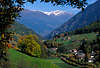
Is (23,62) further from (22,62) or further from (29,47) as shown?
(29,47)

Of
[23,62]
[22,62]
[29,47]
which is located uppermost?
[29,47]

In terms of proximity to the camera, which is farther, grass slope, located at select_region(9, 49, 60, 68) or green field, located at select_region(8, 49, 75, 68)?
green field, located at select_region(8, 49, 75, 68)

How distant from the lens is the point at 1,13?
7.00 metres

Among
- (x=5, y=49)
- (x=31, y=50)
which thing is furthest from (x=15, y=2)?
(x=31, y=50)

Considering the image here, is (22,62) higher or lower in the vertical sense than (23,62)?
higher

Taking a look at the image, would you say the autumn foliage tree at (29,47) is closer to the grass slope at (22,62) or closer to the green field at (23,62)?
the green field at (23,62)

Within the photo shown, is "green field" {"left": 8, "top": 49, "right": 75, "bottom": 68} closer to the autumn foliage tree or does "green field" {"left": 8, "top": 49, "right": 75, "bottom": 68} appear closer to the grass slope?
the grass slope

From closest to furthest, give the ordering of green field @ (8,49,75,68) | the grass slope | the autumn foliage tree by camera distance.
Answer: the grass slope
green field @ (8,49,75,68)
the autumn foliage tree

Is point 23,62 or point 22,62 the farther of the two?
point 23,62

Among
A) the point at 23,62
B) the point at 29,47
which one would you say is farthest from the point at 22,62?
the point at 29,47

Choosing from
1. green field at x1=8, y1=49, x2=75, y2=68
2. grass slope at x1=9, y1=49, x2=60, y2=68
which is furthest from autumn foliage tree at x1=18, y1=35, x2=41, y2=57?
grass slope at x1=9, y1=49, x2=60, y2=68

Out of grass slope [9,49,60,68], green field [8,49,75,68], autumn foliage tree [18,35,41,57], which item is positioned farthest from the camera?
autumn foliage tree [18,35,41,57]

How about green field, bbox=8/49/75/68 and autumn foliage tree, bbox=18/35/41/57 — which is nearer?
green field, bbox=8/49/75/68

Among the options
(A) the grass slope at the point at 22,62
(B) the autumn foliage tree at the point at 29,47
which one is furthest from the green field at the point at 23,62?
(B) the autumn foliage tree at the point at 29,47
